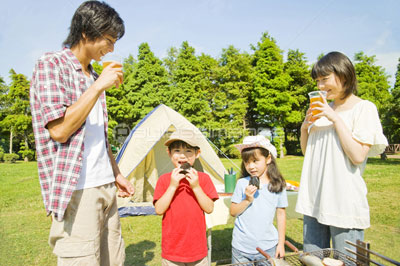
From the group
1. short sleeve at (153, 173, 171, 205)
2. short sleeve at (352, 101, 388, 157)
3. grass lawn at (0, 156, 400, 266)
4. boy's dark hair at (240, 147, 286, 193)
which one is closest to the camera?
short sleeve at (352, 101, 388, 157)

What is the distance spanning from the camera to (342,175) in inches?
62.2

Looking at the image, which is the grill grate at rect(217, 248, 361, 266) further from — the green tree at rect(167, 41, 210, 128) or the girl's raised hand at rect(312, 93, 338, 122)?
the green tree at rect(167, 41, 210, 128)

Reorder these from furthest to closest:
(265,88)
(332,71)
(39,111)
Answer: (265,88) → (332,71) → (39,111)

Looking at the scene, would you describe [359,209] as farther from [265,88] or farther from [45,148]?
[265,88]

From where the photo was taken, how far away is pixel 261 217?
2.08 meters

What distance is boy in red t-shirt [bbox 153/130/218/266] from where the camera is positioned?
181 centimetres

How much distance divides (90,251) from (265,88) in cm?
2070

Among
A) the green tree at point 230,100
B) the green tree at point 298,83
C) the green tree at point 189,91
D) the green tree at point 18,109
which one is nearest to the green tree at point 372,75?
the green tree at point 298,83

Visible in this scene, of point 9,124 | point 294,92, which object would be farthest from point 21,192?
point 294,92

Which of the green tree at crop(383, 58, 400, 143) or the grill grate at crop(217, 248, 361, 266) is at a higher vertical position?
the green tree at crop(383, 58, 400, 143)

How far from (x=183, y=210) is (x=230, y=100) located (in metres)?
20.3

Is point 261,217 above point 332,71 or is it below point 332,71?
below

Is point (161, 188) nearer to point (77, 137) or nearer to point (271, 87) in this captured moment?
point (77, 137)

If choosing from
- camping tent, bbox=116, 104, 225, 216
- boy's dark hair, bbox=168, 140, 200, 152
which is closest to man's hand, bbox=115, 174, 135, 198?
boy's dark hair, bbox=168, 140, 200, 152
